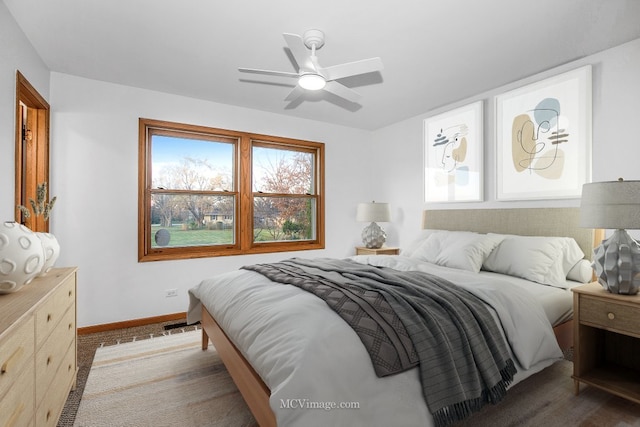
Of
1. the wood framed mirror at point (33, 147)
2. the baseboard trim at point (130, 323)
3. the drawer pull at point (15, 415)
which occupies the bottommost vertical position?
the baseboard trim at point (130, 323)

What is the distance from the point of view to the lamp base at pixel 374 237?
14.1 feet

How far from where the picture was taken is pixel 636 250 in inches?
73.0

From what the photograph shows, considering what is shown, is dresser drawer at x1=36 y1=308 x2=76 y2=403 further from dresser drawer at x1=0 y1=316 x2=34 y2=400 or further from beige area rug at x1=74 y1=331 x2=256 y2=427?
beige area rug at x1=74 y1=331 x2=256 y2=427

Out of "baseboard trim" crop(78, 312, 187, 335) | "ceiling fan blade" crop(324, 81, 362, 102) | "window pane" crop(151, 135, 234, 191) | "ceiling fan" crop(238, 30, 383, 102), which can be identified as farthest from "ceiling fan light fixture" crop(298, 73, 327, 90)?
"baseboard trim" crop(78, 312, 187, 335)

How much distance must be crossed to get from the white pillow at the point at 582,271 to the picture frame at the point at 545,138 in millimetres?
592

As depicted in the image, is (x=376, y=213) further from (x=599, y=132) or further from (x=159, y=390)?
(x=159, y=390)

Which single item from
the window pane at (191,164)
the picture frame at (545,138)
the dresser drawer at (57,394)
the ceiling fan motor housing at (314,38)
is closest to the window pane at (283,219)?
the window pane at (191,164)

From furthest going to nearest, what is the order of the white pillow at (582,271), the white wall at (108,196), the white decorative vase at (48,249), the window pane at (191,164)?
the window pane at (191,164), the white wall at (108,196), the white pillow at (582,271), the white decorative vase at (48,249)

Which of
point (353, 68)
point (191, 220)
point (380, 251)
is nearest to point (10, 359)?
point (353, 68)

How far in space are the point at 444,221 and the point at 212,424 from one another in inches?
122

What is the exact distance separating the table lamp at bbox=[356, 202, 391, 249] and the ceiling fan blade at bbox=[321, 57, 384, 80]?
2.24 m

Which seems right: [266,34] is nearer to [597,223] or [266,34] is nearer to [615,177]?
[597,223]

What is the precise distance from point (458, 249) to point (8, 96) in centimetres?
368

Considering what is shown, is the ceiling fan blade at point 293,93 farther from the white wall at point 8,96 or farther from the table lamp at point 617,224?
the table lamp at point 617,224
